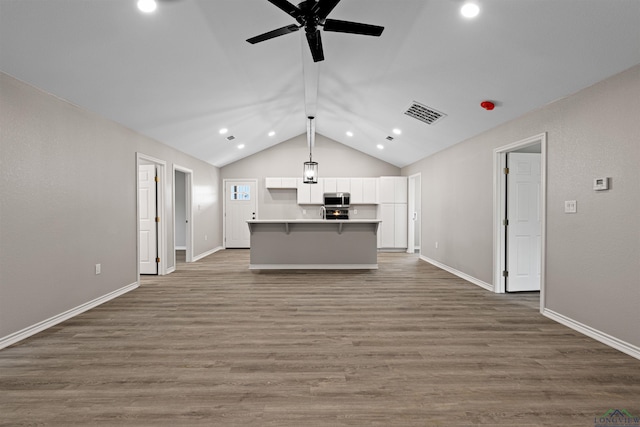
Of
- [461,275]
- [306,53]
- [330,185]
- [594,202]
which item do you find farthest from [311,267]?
[594,202]

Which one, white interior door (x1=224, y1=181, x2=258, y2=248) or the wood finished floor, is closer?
the wood finished floor

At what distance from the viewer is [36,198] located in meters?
3.07

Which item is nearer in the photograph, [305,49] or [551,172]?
[551,172]

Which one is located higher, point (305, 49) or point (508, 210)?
point (305, 49)

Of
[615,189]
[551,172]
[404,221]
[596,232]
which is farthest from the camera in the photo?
[404,221]

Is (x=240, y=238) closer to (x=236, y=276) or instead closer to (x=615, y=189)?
(x=236, y=276)

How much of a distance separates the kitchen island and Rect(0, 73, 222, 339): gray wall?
216 cm

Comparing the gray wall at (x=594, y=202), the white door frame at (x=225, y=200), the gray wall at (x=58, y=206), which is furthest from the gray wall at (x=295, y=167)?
the gray wall at (x=594, y=202)

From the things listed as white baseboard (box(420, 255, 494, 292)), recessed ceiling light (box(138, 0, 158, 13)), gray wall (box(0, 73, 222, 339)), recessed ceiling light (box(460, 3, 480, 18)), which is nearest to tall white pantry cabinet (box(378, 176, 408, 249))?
white baseboard (box(420, 255, 494, 292))

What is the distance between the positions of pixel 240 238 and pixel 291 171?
2476 mm

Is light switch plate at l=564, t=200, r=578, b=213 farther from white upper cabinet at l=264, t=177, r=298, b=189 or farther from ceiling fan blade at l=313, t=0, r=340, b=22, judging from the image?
white upper cabinet at l=264, t=177, r=298, b=189

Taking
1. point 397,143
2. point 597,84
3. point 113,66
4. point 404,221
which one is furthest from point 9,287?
point 404,221

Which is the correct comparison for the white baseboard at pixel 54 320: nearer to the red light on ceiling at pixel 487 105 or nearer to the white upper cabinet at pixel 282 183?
the white upper cabinet at pixel 282 183

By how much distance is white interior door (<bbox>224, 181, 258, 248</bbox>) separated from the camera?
934 centimetres
